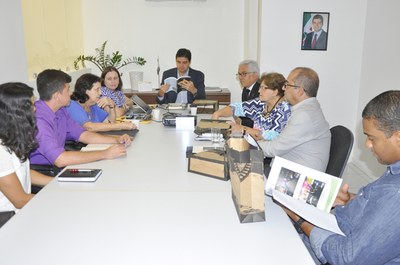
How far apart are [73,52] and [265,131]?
352cm

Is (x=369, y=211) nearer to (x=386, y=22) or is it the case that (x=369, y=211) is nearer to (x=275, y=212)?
(x=275, y=212)

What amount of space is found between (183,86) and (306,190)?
2875mm

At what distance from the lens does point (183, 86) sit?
14.0ft

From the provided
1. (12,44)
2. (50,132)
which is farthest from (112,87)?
(50,132)

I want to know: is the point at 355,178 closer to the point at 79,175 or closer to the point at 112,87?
the point at 112,87

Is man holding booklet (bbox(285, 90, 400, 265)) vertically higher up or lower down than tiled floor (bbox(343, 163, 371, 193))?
higher up

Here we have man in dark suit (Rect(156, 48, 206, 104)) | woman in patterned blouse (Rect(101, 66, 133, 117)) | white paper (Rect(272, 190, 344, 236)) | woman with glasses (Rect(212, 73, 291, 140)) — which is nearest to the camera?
white paper (Rect(272, 190, 344, 236))

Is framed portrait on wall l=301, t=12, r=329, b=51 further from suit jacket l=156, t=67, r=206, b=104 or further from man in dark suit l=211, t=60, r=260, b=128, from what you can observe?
suit jacket l=156, t=67, r=206, b=104

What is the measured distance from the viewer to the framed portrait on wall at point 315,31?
4.23 m

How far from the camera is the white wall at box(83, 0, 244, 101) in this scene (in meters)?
5.50

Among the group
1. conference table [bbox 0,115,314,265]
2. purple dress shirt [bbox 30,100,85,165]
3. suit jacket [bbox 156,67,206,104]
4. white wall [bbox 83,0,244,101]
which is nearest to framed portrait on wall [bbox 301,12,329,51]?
suit jacket [bbox 156,67,206,104]

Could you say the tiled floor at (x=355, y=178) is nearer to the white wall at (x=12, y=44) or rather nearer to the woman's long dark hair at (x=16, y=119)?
the woman's long dark hair at (x=16, y=119)

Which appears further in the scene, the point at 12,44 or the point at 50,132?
the point at 12,44

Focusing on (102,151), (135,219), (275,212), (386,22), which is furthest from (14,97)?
(386,22)
